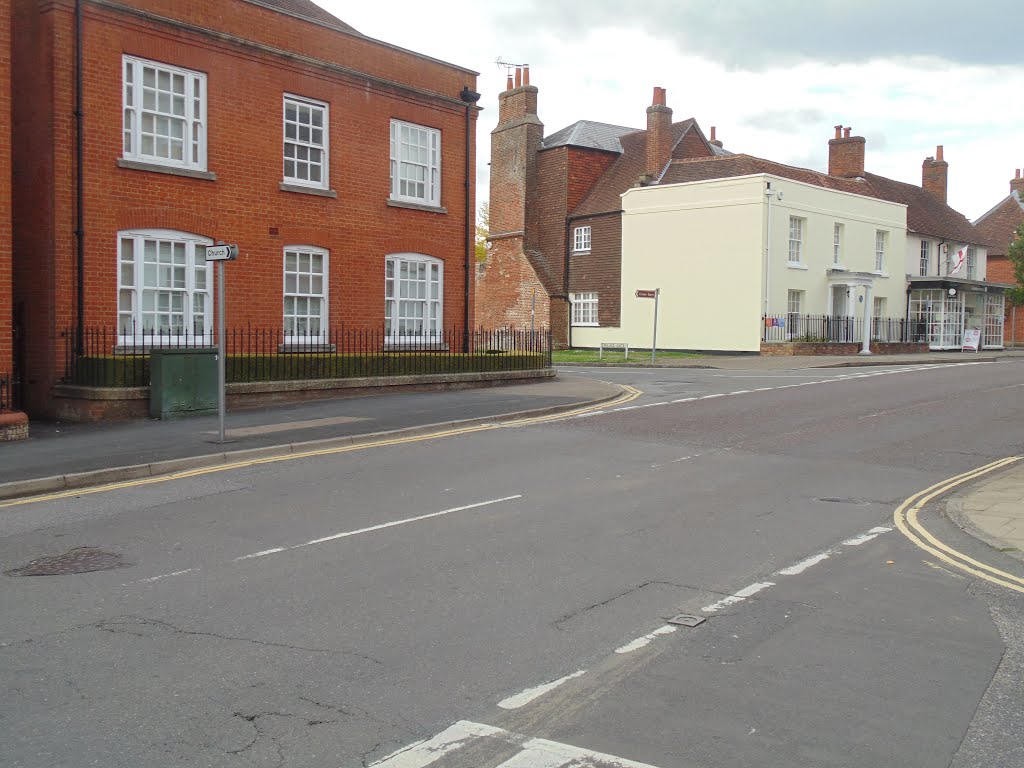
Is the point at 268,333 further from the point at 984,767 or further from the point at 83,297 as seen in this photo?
the point at 984,767

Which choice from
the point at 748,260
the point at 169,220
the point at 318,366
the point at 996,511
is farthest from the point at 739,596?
the point at 748,260

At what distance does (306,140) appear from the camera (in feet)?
70.8

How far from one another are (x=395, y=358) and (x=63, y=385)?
669 cm

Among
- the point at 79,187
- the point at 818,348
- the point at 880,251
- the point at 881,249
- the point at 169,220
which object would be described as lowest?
the point at 818,348

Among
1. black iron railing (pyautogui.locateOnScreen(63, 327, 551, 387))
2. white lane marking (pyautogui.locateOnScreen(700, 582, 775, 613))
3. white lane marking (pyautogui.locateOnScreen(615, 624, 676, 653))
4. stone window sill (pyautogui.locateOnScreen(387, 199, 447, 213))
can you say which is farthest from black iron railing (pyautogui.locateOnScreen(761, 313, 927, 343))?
white lane marking (pyautogui.locateOnScreen(615, 624, 676, 653))

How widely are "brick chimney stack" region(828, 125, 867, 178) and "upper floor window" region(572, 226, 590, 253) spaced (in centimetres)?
1398

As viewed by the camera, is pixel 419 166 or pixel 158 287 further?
pixel 419 166

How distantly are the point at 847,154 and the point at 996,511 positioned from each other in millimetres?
43942

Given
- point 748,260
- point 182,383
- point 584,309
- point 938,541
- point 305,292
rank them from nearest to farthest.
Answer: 1. point 938,541
2. point 182,383
3. point 305,292
4. point 748,260
5. point 584,309

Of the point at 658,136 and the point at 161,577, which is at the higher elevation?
the point at 658,136

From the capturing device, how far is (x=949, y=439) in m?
14.5

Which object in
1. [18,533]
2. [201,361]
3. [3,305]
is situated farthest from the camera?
[201,361]

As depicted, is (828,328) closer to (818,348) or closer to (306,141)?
(818,348)

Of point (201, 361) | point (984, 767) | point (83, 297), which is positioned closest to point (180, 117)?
point (83, 297)
